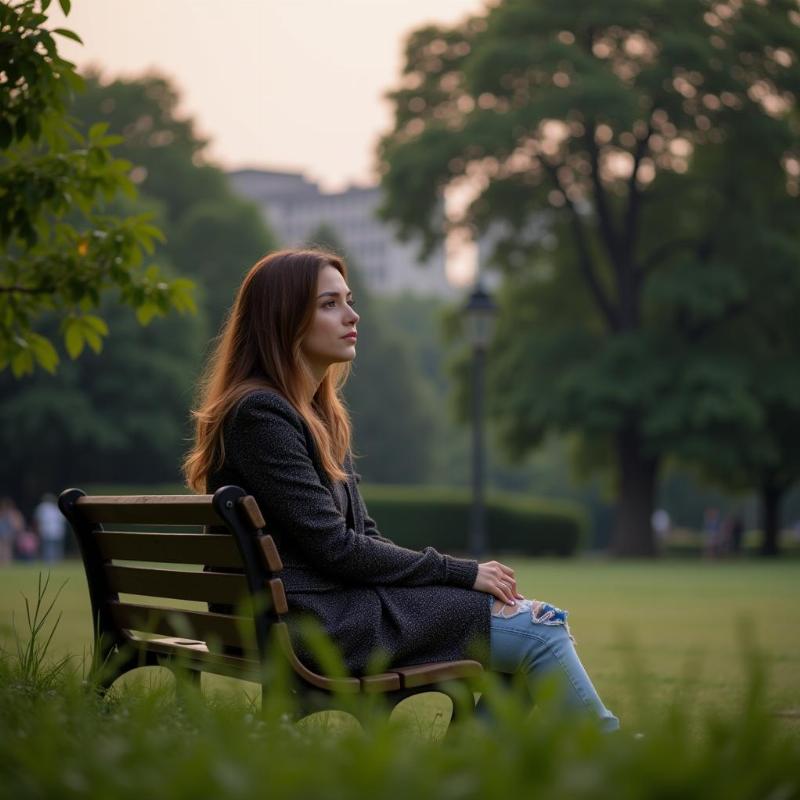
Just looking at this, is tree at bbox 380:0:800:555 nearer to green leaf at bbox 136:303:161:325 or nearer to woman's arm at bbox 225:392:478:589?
green leaf at bbox 136:303:161:325

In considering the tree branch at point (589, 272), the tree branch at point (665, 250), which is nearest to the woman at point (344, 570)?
the tree branch at point (589, 272)

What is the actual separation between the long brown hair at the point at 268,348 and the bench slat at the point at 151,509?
0.25 m

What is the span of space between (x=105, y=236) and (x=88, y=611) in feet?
27.1

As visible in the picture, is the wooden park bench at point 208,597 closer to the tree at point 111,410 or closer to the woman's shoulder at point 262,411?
the woman's shoulder at point 262,411

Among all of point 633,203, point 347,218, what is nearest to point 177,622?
point 633,203

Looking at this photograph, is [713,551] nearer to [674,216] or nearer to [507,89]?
[674,216]

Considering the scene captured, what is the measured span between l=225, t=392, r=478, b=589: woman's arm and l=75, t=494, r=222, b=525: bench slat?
9.0 inches

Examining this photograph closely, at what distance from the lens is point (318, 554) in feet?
12.8

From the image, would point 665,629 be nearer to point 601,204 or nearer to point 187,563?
point 187,563

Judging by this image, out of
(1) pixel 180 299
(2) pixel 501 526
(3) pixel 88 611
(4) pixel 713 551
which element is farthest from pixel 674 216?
(1) pixel 180 299

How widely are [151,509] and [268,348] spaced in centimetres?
60

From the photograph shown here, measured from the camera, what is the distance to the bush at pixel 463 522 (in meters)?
38.2

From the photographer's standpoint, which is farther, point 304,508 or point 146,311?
point 146,311

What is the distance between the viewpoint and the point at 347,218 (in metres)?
170
